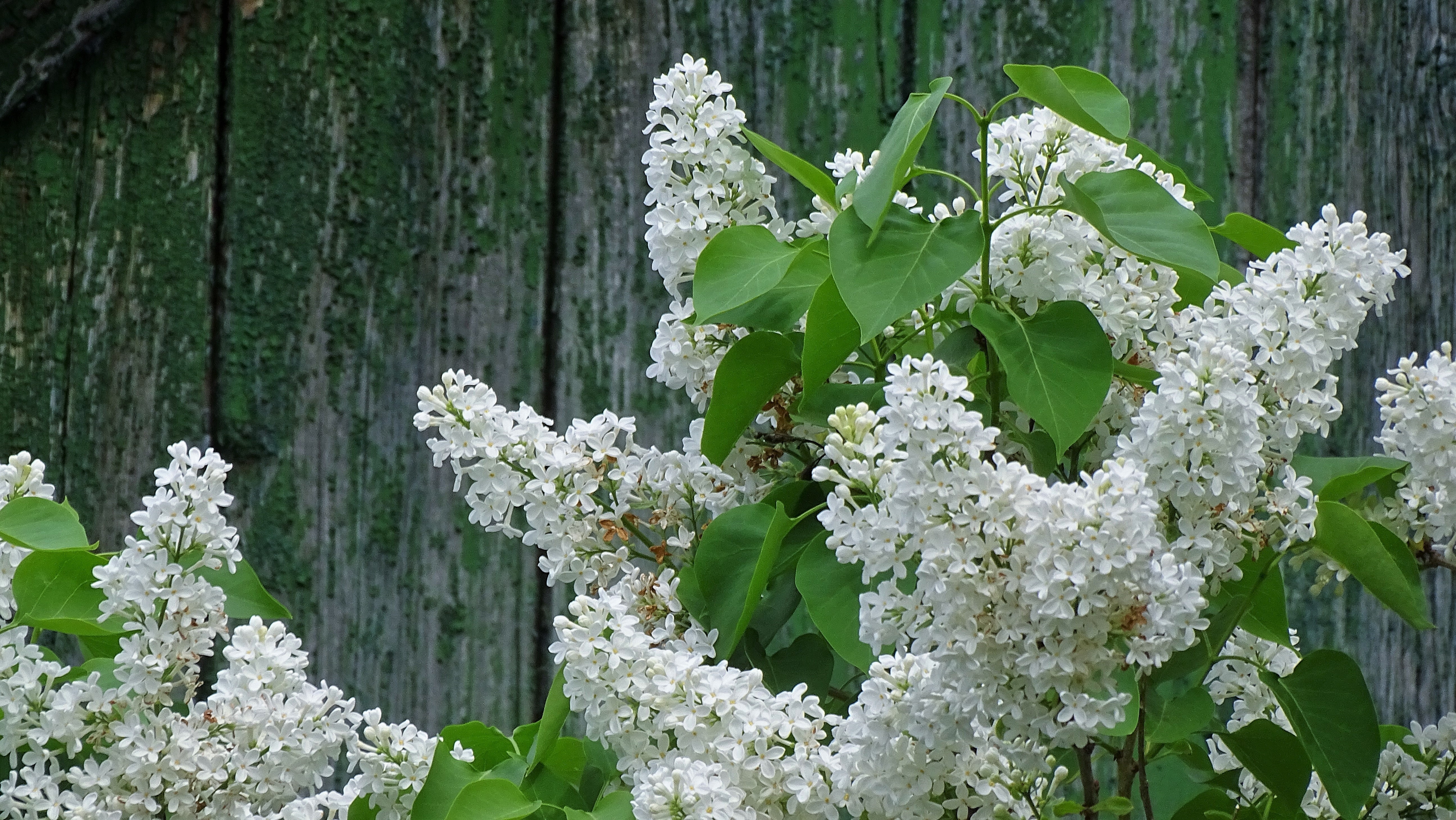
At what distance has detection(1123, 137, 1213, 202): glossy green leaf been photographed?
77 cm

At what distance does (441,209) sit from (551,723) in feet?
2.19

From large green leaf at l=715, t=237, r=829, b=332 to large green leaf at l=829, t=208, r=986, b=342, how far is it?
0.06 meters

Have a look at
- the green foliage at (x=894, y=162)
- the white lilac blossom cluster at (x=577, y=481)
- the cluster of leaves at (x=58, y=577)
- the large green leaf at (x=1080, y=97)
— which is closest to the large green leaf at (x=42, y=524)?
the cluster of leaves at (x=58, y=577)

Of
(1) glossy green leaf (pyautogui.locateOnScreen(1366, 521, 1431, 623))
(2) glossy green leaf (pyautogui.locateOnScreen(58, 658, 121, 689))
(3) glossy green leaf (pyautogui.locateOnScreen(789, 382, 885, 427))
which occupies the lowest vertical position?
(2) glossy green leaf (pyautogui.locateOnScreen(58, 658, 121, 689))

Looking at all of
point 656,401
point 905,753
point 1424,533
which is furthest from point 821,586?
point 656,401

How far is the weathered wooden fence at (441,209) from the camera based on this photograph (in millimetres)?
1158

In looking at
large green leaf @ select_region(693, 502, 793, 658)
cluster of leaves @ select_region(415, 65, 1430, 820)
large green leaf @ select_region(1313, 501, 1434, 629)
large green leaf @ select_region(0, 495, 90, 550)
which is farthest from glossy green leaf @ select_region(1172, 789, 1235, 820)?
large green leaf @ select_region(0, 495, 90, 550)

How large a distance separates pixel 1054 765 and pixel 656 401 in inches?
24.7

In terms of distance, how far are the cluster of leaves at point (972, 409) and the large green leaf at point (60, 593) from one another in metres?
0.20

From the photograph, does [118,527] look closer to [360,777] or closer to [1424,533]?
[360,777]

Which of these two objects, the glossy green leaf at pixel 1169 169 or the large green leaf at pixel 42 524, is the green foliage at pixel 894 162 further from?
the large green leaf at pixel 42 524

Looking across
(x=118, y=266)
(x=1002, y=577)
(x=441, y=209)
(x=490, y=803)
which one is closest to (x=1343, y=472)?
(x=1002, y=577)

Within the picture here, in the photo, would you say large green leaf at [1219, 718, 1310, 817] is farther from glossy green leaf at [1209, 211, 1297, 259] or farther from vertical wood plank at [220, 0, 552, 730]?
vertical wood plank at [220, 0, 552, 730]

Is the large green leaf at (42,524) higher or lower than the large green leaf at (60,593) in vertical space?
higher
